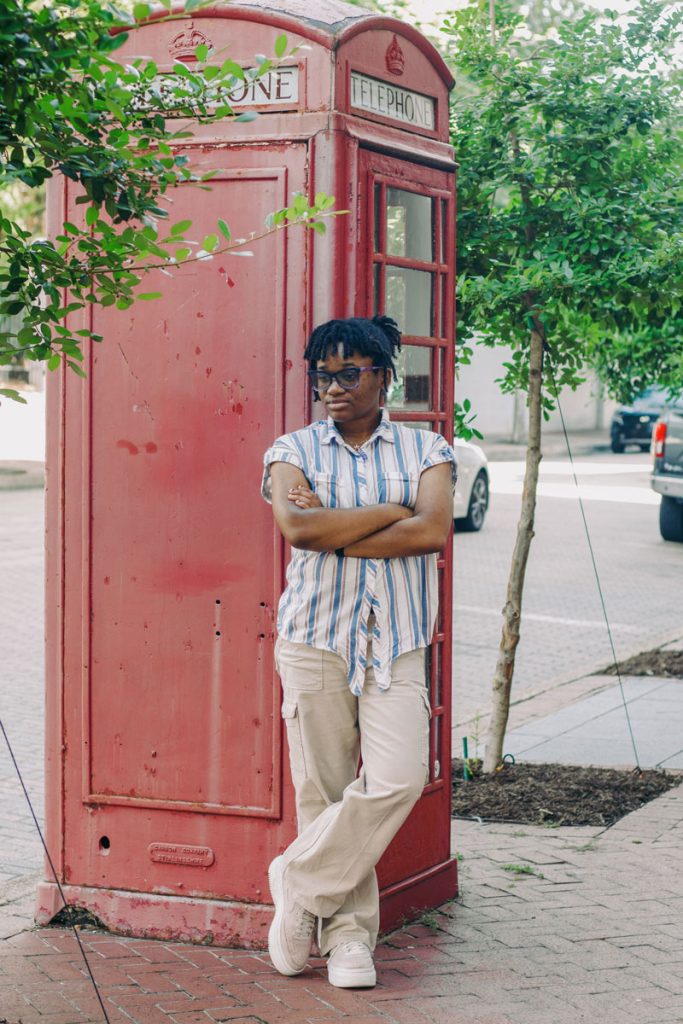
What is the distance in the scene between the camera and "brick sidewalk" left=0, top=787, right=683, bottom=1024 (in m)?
3.99

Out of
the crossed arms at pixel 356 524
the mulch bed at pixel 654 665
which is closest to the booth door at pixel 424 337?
the crossed arms at pixel 356 524

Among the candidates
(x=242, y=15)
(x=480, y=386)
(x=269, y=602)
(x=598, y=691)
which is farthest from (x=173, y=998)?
(x=480, y=386)

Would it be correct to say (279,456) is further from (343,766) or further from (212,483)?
(343,766)

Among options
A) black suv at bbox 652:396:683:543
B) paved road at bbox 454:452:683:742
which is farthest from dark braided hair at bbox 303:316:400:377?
black suv at bbox 652:396:683:543

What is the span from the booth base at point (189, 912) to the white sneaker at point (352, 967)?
41cm

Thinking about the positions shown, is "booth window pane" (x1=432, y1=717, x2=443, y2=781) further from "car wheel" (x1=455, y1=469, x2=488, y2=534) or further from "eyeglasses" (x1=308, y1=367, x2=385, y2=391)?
"car wheel" (x1=455, y1=469, x2=488, y2=534)

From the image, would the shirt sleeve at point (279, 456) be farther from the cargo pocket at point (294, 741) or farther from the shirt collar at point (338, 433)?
the cargo pocket at point (294, 741)

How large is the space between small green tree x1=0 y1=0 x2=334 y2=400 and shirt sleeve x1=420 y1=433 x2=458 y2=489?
94 centimetres

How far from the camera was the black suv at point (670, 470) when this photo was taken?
658 inches

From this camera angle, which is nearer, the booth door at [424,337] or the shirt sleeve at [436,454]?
the shirt sleeve at [436,454]

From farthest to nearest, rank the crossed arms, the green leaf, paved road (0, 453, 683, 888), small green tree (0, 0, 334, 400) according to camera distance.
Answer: paved road (0, 453, 683, 888) → the crossed arms → the green leaf → small green tree (0, 0, 334, 400)

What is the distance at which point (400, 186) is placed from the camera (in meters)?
4.71

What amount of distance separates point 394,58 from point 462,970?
2981 mm

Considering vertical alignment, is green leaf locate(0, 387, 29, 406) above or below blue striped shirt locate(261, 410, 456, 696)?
above
